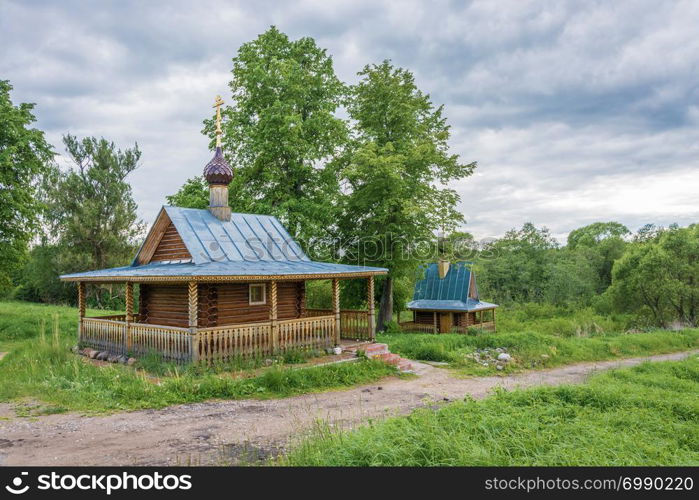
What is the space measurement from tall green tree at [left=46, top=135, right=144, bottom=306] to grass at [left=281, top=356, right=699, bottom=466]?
3355 cm

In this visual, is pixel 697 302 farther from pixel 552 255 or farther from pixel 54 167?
pixel 54 167

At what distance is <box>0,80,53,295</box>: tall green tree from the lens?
21484 mm

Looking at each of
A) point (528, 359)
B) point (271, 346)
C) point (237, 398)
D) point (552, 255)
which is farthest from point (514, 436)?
point (552, 255)

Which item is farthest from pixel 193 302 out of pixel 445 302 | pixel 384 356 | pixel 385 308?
pixel 445 302

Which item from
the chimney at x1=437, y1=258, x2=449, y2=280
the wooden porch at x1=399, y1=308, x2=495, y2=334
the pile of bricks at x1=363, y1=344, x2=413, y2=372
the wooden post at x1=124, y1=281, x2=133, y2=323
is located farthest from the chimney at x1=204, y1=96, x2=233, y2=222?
the chimney at x1=437, y1=258, x2=449, y2=280

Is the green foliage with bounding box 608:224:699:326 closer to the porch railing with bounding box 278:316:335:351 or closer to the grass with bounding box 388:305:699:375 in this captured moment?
the grass with bounding box 388:305:699:375

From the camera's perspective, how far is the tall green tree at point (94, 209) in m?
34.6

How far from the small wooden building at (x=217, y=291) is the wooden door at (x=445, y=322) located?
1311cm

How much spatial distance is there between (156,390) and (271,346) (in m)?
3.97

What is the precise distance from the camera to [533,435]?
6391mm

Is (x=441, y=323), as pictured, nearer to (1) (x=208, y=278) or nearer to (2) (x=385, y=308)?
(2) (x=385, y=308)

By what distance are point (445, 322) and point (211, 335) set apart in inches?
762

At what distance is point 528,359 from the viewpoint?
1675cm

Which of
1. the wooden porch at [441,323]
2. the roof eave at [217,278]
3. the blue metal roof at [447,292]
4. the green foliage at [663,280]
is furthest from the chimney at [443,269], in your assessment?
the green foliage at [663,280]
